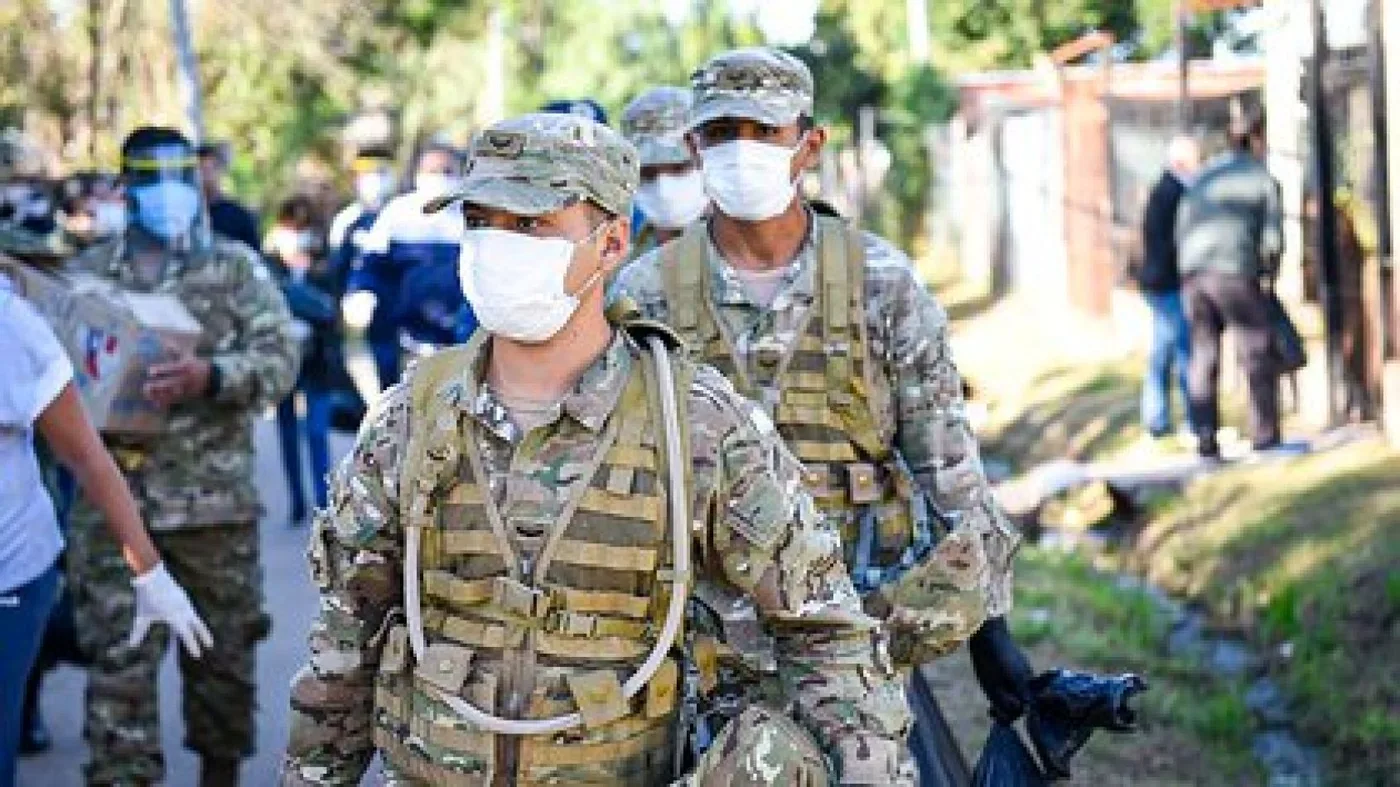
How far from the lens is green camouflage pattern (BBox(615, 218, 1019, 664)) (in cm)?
479

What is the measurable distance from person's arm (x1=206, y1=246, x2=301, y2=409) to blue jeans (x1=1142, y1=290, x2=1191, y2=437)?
7614 millimetres

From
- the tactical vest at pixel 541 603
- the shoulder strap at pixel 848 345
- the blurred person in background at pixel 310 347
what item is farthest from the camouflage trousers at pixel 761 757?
the blurred person in background at pixel 310 347

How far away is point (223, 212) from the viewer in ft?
30.8

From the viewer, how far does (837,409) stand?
4.84 metres

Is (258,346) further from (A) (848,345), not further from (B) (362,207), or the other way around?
(B) (362,207)

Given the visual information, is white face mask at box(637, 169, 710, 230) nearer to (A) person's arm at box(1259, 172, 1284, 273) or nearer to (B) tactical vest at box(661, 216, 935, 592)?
(B) tactical vest at box(661, 216, 935, 592)

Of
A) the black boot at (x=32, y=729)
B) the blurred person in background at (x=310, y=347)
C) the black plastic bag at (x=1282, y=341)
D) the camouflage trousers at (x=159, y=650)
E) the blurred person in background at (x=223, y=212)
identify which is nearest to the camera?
the camouflage trousers at (x=159, y=650)

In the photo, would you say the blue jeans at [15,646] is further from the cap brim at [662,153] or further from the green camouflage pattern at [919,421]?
the cap brim at [662,153]

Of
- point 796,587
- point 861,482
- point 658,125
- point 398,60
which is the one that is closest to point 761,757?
point 796,587

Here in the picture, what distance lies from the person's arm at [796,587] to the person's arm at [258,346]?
10.8 ft

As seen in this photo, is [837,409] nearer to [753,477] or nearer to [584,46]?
[753,477]

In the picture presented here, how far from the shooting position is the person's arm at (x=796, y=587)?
330 cm

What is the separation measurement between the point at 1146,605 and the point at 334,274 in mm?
4268

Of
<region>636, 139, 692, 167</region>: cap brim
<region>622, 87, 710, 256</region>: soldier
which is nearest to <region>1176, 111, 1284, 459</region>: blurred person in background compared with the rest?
<region>622, 87, 710, 256</region>: soldier
